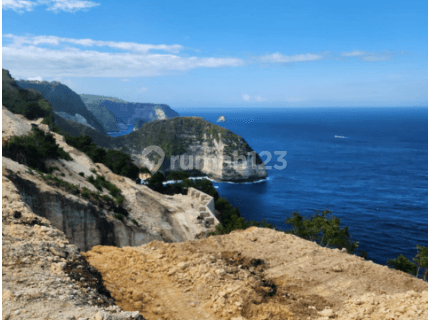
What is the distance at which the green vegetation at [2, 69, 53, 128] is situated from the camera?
241 ft

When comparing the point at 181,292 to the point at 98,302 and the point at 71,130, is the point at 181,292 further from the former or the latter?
the point at 71,130

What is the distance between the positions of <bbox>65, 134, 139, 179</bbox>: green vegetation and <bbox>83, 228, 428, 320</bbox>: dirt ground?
141ft

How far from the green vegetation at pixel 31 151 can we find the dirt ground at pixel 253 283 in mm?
18518

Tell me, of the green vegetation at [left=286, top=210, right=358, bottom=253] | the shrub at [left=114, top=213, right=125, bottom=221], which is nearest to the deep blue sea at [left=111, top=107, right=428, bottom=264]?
the green vegetation at [left=286, top=210, right=358, bottom=253]

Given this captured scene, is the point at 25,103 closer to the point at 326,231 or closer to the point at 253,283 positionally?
the point at 326,231

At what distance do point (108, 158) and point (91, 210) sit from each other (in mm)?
35958

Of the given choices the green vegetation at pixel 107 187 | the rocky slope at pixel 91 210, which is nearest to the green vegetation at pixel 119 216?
the rocky slope at pixel 91 210

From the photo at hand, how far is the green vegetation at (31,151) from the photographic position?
29.7m

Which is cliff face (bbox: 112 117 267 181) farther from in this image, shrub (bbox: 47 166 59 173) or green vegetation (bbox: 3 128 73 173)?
shrub (bbox: 47 166 59 173)

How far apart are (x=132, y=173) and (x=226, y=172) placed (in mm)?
63285

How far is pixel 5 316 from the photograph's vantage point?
8.26m

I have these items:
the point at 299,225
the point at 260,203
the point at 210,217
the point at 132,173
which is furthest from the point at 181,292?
the point at 260,203

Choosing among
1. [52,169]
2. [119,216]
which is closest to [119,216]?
[119,216]

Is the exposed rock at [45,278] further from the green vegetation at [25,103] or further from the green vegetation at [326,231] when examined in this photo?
the green vegetation at [25,103]
